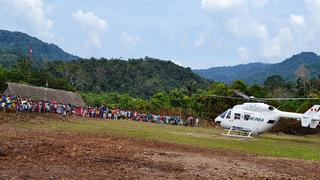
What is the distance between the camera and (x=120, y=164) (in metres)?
15.2

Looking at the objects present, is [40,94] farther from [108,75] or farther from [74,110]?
[108,75]

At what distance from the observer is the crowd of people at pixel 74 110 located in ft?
143

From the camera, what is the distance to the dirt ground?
13117 millimetres

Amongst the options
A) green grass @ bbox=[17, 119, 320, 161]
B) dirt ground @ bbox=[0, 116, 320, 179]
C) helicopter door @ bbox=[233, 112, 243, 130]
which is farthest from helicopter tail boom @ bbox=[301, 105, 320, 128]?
dirt ground @ bbox=[0, 116, 320, 179]

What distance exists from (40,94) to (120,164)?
61358 mm

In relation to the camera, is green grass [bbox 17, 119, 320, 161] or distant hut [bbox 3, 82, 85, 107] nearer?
green grass [bbox 17, 119, 320, 161]

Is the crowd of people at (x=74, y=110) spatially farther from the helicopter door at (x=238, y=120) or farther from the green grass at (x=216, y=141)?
the helicopter door at (x=238, y=120)

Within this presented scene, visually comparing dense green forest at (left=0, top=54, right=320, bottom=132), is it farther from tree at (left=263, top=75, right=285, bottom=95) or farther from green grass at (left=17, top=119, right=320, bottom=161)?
green grass at (left=17, top=119, right=320, bottom=161)

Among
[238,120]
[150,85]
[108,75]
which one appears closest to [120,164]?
[238,120]

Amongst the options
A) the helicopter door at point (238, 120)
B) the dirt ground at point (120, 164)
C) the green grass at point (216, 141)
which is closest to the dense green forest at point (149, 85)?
the helicopter door at point (238, 120)

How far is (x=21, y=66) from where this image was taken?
11206cm

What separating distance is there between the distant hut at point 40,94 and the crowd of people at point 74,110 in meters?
14.7

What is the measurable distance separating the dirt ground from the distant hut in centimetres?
5179

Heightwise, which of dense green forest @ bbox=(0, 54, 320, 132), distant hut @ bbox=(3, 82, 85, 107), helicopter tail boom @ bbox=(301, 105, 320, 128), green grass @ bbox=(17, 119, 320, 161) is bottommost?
green grass @ bbox=(17, 119, 320, 161)
